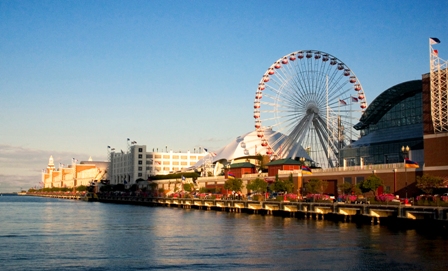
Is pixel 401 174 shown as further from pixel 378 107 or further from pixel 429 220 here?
pixel 378 107

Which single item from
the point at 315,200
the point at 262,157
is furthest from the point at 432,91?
the point at 262,157

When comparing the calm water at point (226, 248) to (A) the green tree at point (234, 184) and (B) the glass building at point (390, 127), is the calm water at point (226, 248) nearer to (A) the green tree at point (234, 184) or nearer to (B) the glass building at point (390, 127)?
(B) the glass building at point (390, 127)

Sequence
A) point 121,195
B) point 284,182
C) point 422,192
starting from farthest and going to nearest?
point 121,195, point 284,182, point 422,192

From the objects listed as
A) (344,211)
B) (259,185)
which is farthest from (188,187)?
(344,211)

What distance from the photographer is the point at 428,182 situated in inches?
2702

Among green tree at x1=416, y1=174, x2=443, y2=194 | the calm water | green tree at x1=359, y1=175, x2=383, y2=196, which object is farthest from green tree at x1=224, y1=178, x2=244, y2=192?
green tree at x1=416, y1=174, x2=443, y2=194

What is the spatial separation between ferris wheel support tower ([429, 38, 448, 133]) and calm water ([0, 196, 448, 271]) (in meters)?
17.6

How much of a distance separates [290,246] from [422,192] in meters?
31.3

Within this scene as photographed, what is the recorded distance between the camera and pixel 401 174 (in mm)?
79062

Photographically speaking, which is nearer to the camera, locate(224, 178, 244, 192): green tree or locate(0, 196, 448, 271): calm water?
locate(0, 196, 448, 271): calm water

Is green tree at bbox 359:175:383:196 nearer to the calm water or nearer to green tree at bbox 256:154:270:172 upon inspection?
the calm water

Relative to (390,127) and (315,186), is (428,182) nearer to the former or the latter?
(315,186)

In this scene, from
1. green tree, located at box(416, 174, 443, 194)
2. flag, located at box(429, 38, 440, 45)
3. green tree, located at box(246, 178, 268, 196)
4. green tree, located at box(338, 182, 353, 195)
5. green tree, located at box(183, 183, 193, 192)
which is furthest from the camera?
green tree, located at box(183, 183, 193, 192)

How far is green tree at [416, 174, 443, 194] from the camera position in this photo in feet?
225
